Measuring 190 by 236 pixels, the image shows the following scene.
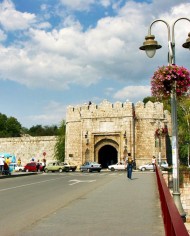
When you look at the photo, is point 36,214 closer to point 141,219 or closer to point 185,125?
point 141,219

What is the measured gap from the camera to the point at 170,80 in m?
9.44

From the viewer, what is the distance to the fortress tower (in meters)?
47.6

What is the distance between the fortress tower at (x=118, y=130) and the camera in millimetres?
47594

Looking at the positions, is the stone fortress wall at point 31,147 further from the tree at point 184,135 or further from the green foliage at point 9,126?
the green foliage at point 9,126

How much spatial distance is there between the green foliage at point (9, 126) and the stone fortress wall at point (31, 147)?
1151 inches

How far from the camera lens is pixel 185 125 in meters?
51.4

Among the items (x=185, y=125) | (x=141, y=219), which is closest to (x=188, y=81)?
(x=141, y=219)

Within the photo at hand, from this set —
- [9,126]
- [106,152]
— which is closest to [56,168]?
[106,152]

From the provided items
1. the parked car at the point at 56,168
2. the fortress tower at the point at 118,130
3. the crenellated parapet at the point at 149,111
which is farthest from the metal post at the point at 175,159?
the crenellated parapet at the point at 149,111

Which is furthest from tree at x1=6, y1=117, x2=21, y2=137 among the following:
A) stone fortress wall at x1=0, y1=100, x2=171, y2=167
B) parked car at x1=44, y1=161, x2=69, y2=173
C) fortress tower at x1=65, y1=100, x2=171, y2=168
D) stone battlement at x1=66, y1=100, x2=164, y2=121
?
Answer: parked car at x1=44, y1=161, x2=69, y2=173

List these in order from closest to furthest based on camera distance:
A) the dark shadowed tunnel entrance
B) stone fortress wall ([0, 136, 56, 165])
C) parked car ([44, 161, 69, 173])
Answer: parked car ([44, 161, 69, 173]) < the dark shadowed tunnel entrance < stone fortress wall ([0, 136, 56, 165])

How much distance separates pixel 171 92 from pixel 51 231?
4.56 m

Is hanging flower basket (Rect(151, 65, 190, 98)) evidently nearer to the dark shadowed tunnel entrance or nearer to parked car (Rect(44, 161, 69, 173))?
parked car (Rect(44, 161, 69, 173))

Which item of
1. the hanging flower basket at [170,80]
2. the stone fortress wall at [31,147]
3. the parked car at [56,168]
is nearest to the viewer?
the hanging flower basket at [170,80]
